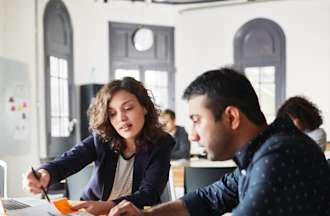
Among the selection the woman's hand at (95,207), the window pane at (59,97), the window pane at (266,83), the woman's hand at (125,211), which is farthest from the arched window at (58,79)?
the woman's hand at (125,211)

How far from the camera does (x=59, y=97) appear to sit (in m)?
6.74

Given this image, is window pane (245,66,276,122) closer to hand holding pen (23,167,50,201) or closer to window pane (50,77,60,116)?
window pane (50,77,60,116)

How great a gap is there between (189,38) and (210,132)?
723cm

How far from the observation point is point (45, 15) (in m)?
6.24

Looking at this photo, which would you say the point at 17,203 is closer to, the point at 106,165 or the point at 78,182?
the point at 106,165

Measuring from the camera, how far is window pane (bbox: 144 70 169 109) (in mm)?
8266

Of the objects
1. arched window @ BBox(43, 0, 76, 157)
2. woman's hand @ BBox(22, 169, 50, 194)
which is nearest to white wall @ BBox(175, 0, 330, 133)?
arched window @ BBox(43, 0, 76, 157)

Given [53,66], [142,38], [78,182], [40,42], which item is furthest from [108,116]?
[142,38]

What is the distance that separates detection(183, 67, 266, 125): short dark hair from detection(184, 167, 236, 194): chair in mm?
1463

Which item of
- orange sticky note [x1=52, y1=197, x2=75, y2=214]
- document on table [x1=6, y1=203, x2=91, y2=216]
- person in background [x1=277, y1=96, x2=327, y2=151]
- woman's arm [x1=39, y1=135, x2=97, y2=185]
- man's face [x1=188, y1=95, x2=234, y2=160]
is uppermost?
man's face [x1=188, y1=95, x2=234, y2=160]

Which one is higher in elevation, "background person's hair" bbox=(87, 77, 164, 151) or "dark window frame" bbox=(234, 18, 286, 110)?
"dark window frame" bbox=(234, 18, 286, 110)

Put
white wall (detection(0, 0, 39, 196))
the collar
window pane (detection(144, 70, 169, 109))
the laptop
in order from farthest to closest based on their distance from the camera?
window pane (detection(144, 70, 169, 109)) → white wall (detection(0, 0, 39, 196)) → the laptop → the collar

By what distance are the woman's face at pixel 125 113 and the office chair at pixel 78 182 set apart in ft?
2.49

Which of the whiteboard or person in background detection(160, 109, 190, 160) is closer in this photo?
the whiteboard
